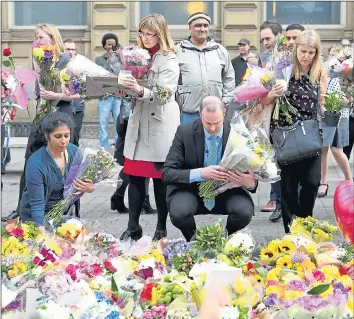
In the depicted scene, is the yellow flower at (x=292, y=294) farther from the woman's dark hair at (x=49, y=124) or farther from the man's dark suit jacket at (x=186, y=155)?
the woman's dark hair at (x=49, y=124)

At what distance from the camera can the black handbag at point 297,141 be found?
7258mm

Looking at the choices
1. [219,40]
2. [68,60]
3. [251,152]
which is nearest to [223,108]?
[251,152]

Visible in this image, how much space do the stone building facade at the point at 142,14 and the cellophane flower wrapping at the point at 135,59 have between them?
922 cm

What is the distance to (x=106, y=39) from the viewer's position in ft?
45.0

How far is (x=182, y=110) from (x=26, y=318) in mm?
3577

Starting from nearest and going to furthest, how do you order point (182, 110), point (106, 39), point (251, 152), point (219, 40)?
point (251, 152), point (182, 110), point (106, 39), point (219, 40)

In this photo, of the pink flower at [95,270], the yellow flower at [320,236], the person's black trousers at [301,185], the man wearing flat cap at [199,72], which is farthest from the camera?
the man wearing flat cap at [199,72]

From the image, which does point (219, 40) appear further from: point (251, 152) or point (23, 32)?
point (251, 152)

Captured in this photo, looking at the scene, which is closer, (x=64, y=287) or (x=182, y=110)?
(x=64, y=287)

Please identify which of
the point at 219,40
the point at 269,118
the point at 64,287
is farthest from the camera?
the point at 219,40

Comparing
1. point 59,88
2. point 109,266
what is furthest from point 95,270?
point 59,88

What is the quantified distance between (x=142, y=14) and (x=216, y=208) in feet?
35.2

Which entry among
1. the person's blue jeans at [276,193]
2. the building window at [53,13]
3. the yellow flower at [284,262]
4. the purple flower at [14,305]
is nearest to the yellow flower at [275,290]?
the yellow flower at [284,262]

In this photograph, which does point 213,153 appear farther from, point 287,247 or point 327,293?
point 327,293
